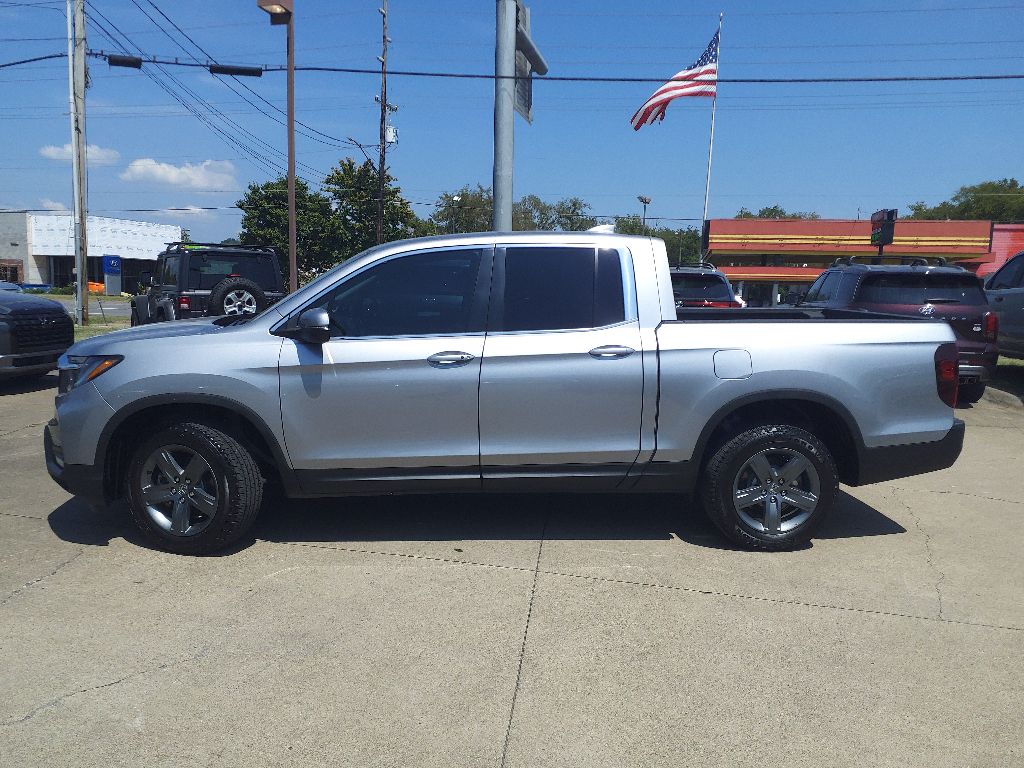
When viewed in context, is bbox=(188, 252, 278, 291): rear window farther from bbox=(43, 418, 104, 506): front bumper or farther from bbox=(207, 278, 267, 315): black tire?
bbox=(43, 418, 104, 506): front bumper

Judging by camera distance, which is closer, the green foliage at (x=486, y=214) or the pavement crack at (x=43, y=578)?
the pavement crack at (x=43, y=578)

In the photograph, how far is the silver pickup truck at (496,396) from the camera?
443 centimetres

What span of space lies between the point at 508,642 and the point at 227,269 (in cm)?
1016

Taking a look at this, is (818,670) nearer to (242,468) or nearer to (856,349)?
(856,349)

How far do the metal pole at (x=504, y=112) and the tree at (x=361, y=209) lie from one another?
107 ft

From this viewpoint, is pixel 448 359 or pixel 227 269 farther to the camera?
pixel 227 269

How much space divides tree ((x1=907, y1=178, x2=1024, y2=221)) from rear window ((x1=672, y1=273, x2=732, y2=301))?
71.9 metres

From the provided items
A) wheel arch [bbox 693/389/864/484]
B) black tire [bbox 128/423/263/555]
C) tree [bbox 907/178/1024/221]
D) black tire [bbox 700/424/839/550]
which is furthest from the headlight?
tree [bbox 907/178/1024/221]

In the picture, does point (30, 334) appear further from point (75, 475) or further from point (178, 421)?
point (178, 421)

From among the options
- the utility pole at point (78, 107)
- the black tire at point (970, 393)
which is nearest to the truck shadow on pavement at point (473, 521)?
the black tire at point (970, 393)

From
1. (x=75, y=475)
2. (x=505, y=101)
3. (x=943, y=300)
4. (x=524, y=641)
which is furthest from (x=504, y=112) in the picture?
(x=524, y=641)

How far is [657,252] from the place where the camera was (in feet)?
15.5

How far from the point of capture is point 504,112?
413 inches

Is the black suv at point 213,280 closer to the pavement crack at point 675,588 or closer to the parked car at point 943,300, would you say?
the pavement crack at point 675,588
